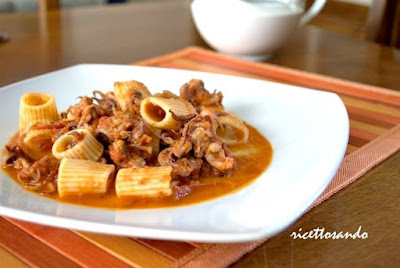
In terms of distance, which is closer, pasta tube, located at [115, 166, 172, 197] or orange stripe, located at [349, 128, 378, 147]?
pasta tube, located at [115, 166, 172, 197]

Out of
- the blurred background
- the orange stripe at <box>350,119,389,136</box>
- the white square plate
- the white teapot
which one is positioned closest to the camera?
the white square plate

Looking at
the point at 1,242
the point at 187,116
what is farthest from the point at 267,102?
the point at 1,242

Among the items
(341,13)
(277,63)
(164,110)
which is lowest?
(341,13)

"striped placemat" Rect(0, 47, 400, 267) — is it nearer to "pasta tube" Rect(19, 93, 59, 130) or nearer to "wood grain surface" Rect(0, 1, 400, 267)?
"wood grain surface" Rect(0, 1, 400, 267)

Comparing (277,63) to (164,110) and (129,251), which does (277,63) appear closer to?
(164,110)

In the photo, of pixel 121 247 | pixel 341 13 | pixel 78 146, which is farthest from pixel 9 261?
pixel 341 13

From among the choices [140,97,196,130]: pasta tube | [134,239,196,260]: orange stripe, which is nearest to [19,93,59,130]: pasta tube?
[140,97,196,130]: pasta tube
